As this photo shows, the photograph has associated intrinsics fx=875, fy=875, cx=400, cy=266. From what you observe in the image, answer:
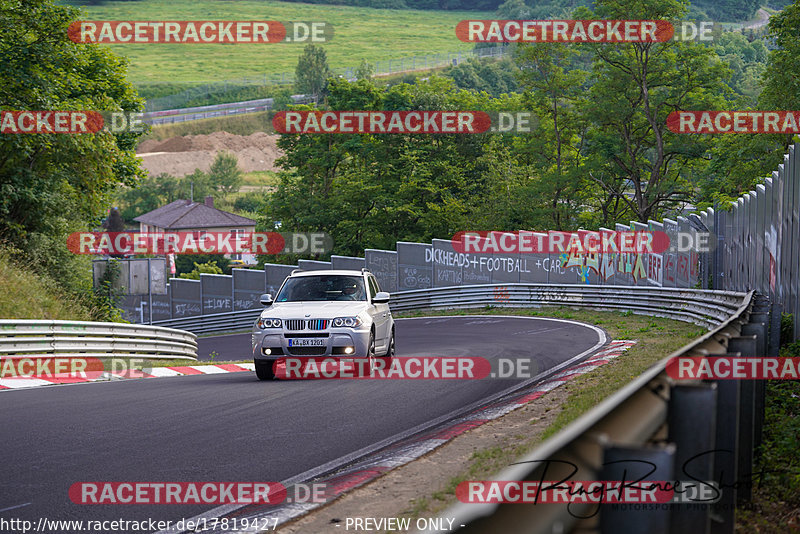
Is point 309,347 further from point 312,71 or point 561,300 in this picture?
point 312,71

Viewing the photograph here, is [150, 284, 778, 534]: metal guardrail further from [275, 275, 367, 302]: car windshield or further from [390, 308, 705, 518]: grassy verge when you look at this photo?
[275, 275, 367, 302]: car windshield

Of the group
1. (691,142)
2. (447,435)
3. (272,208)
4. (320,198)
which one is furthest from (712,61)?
(447,435)

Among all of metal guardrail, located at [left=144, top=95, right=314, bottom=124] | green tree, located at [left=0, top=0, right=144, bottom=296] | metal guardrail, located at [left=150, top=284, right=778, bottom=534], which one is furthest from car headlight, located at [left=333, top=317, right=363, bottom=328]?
metal guardrail, located at [left=144, top=95, right=314, bottom=124]

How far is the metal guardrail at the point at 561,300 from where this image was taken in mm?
21308

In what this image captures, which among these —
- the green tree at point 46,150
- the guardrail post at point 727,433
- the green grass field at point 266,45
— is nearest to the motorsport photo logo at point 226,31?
the green grass field at point 266,45

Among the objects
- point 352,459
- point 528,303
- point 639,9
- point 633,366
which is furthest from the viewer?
point 639,9

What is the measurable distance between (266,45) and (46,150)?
519ft

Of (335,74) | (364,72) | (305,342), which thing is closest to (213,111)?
(335,74)

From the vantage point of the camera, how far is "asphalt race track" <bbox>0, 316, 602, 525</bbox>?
6855 millimetres

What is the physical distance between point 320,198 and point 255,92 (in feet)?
269

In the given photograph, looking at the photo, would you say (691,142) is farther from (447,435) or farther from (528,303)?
(447,435)

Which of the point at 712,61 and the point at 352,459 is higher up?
the point at 712,61

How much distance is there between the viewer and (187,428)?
911 cm

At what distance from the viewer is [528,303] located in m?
34.7
